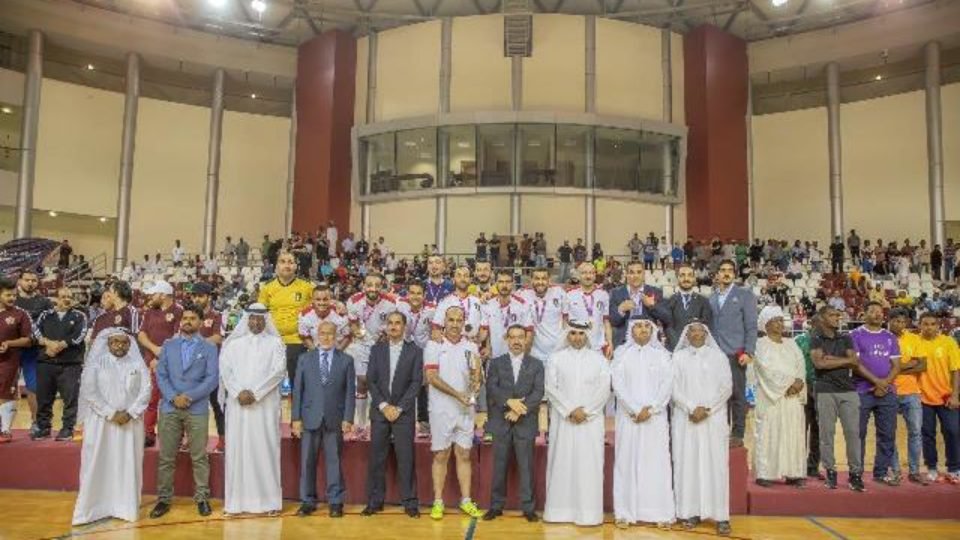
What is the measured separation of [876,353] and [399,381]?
517 cm

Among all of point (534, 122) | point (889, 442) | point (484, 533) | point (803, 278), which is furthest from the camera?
point (534, 122)

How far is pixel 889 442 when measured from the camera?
8.39 m

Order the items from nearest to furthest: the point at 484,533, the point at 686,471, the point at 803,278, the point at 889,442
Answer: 1. the point at 484,533
2. the point at 686,471
3. the point at 889,442
4. the point at 803,278

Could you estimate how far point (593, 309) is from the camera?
9.30m

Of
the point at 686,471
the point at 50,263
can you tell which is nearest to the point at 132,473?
the point at 686,471

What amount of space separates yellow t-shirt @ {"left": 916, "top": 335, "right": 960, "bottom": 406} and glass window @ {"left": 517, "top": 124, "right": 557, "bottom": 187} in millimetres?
20192

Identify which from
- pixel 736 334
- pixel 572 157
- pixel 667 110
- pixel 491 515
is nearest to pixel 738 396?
pixel 736 334

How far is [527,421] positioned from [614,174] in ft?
71.7

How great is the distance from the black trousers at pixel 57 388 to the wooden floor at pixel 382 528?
1.35 m

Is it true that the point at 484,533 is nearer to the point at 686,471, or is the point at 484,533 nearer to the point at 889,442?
the point at 686,471

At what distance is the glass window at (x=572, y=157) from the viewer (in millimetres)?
28219

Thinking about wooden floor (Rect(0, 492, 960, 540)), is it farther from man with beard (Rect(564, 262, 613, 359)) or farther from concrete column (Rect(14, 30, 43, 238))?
concrete column (Rect(14, 30, 43, 238))

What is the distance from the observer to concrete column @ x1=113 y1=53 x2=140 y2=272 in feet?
98.5

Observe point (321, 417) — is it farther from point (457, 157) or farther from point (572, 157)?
point (572, 157)
